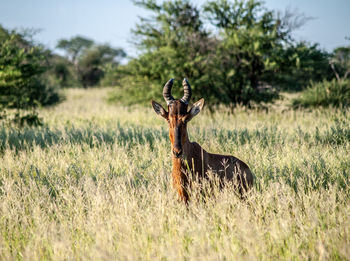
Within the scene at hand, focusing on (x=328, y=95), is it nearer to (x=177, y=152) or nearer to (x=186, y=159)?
(x=186, y=159)

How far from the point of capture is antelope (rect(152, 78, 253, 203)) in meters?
3.77

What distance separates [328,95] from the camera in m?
13.1

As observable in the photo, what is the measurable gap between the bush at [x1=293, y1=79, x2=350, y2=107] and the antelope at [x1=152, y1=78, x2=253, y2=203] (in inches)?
414

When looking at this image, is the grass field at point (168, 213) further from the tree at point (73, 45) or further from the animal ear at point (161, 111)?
the tree at point (73, 45)

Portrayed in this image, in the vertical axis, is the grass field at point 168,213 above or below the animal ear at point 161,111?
below

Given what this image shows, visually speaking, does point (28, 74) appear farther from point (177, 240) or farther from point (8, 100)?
point (177, 240)

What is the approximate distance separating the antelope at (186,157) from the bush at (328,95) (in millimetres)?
10505

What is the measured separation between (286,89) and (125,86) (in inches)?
317

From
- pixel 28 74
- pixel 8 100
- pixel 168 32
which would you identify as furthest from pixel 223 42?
pixel 8 100

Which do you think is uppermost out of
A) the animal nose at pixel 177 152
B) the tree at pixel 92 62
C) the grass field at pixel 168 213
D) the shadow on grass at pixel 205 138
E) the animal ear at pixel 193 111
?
the tree at pixel 92 62

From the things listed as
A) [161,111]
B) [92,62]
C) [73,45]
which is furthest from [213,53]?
[73,45]

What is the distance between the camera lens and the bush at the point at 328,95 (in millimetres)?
13023

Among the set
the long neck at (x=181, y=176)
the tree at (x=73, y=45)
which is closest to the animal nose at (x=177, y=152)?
the long neck at (x=181, y=176)

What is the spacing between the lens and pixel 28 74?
9859mm
